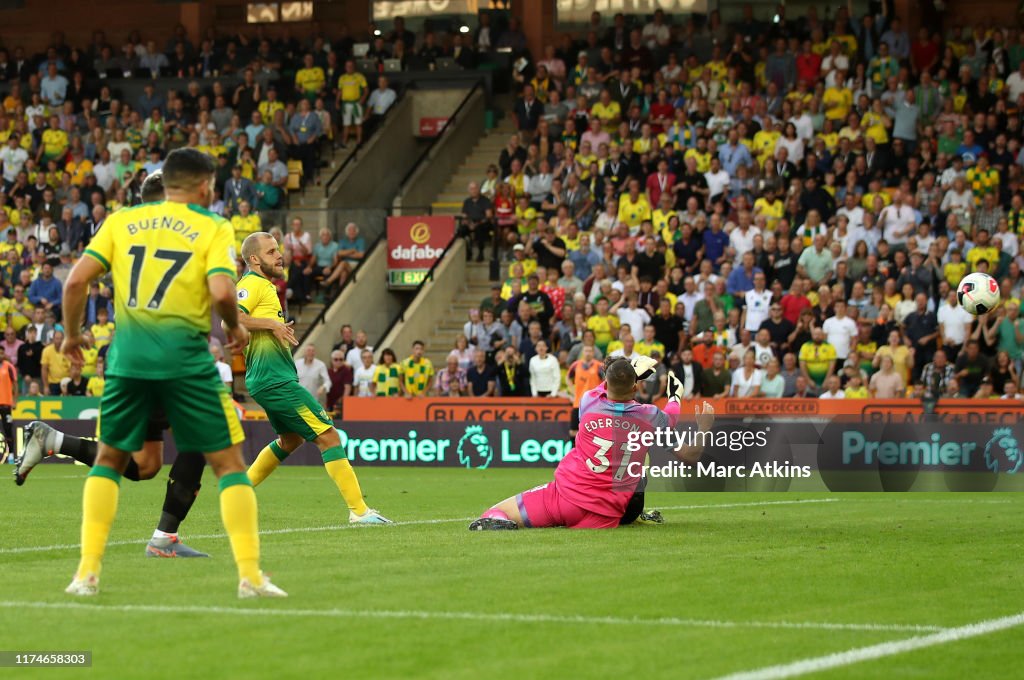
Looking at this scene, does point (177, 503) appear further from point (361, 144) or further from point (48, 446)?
point (361, 144)

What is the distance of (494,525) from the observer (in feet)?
41.6

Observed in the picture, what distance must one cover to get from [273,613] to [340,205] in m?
28.2

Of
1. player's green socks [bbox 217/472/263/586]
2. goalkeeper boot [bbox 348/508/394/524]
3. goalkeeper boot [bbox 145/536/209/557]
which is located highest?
player's green socks [bbox 217/472/263/586]

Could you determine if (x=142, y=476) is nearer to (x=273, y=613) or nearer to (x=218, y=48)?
(x=273, y=613)

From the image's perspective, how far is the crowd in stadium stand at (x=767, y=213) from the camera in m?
25.8

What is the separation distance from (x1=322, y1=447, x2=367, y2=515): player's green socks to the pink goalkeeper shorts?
1509 millimetres

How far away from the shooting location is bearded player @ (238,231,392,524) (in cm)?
1277

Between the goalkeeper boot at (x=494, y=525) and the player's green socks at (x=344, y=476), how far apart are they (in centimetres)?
123

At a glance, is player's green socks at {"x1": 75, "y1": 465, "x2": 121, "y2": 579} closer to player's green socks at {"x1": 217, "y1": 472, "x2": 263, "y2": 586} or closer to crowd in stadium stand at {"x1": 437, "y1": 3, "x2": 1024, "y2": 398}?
player's green socks at {"x1": 217, "y1": 472, "x2": 263, "y2": 586}

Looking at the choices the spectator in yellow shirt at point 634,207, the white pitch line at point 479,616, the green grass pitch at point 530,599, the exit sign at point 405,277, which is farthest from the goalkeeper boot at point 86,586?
the exit sign at point 405,277

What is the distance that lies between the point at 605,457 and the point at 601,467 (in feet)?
0.40

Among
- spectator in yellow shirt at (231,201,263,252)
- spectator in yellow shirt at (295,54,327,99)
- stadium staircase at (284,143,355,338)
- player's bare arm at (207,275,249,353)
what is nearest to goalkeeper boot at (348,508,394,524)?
player's bare arm at (207,275,249,353)

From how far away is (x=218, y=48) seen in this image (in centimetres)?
3972

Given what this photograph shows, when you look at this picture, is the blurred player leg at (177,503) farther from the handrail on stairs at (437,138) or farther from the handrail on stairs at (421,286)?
the handrail on stairs at (437,138)
